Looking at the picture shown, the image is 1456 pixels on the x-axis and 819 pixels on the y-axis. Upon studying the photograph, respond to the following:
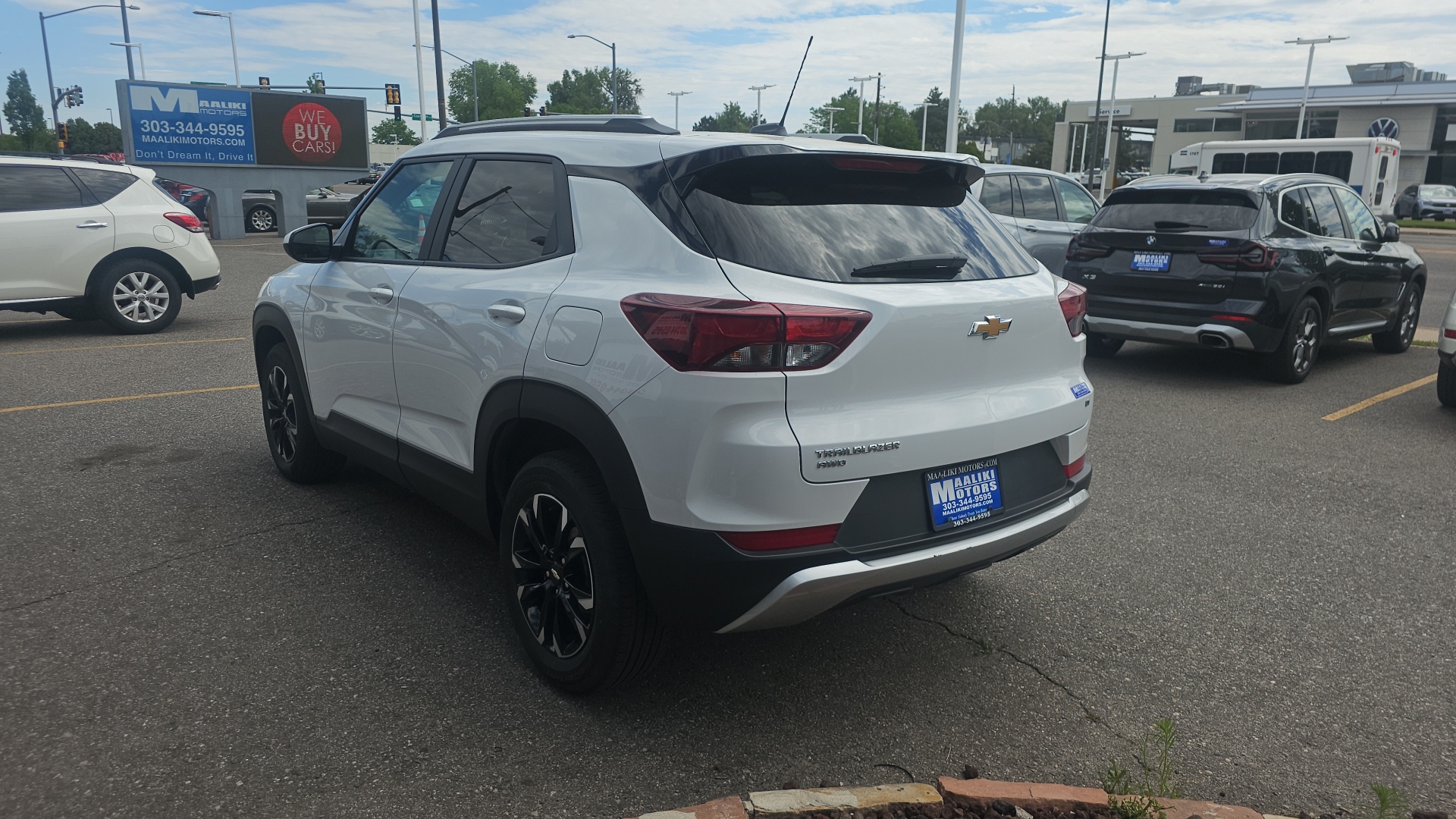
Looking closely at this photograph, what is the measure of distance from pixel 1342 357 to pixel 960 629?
8279 mm

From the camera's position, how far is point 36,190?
1022cm

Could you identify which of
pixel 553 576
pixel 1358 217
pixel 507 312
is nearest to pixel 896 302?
pixel 507 312

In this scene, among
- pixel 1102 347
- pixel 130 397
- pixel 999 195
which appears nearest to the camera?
pixel 130 397

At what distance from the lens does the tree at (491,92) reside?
108375mm

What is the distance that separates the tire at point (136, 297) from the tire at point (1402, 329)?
40.3 feet

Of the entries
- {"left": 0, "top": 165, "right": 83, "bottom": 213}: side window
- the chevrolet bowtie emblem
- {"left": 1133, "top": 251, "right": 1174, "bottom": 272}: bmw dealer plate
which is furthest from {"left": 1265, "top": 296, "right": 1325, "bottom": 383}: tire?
{"left": 0, "top": 165, "right": 83, "bottom": 213}: side window

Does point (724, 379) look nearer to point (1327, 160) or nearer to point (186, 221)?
point (186, 221)

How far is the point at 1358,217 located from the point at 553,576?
29.8 ft

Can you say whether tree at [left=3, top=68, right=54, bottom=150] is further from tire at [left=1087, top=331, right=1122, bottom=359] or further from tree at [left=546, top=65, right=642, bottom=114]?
tire at [left=1087, top=331, right=1122, bottom=359]

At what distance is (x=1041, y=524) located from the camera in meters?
3.28

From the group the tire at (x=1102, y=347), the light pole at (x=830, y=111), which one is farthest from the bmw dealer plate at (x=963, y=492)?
the light pole at (x=830, y=111)

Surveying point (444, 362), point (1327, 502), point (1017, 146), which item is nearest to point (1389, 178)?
point (1327, 502)

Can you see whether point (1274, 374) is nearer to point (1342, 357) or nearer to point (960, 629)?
point (1342, 357)

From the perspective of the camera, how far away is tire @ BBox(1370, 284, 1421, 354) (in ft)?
33.0
